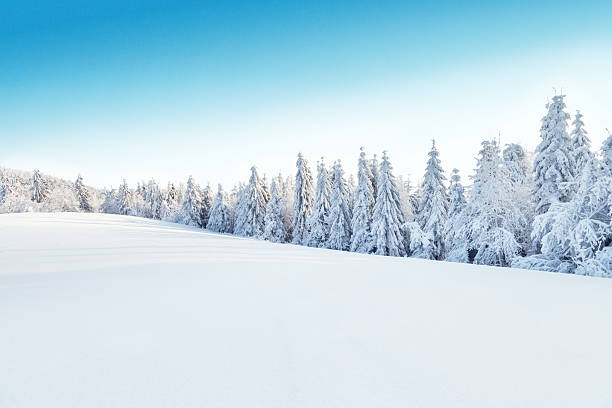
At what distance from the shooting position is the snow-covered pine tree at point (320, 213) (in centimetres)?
3059

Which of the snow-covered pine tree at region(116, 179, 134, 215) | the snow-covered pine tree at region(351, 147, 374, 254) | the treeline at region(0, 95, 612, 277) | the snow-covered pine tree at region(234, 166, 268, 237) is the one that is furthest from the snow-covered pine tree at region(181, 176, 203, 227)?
the snow-covered pine tree at region(351, 147, 374, 254)

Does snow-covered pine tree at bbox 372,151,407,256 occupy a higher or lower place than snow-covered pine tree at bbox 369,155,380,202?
lower

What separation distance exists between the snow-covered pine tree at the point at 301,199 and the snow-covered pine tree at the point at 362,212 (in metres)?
8.20

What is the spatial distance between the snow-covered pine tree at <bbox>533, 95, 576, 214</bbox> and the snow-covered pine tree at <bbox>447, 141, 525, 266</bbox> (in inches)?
51.0

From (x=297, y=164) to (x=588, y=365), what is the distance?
109 ft

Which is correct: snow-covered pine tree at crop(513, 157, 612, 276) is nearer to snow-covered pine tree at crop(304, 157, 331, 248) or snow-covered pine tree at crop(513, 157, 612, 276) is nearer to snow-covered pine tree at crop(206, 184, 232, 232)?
snow-covered pine tree at crop(304, 157, 331, 248)

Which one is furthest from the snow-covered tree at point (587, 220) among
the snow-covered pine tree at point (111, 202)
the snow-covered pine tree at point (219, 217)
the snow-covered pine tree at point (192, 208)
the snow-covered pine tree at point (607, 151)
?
the snow-covered pine tree at point (111, 202)

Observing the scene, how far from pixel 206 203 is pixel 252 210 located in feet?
46.2

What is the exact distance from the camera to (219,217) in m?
43.4

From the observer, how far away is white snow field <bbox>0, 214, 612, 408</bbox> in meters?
2.05

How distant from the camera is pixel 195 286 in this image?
15.9ft

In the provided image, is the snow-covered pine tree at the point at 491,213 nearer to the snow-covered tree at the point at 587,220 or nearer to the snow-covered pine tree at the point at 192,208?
the snow-covered tree at the point at 587,220

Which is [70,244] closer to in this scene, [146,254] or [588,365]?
[146,254]

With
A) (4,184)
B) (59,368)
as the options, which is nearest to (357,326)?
(59,368)
